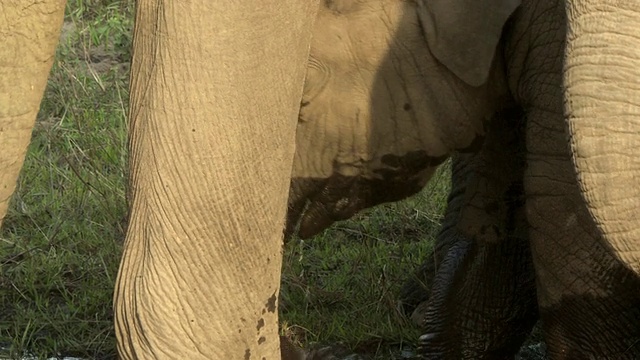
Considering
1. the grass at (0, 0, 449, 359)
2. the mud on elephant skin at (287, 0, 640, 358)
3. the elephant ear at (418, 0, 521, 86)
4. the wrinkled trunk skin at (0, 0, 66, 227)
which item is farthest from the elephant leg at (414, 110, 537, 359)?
Answer: the wrinkled trunk skin at (0, 0, 66, 227)

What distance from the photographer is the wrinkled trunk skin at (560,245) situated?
12.3 ft

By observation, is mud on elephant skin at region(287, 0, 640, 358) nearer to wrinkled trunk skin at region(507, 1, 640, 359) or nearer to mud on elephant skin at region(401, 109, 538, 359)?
wrinkled trunk skin at region(507, 1, 640, 359)

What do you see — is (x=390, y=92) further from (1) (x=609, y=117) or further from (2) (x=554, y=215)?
(1) (x=609, y=117)

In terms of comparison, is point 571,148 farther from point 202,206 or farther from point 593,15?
point 202,206

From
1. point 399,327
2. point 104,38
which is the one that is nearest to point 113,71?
point 104,38

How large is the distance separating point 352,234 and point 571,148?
2131 millimetres

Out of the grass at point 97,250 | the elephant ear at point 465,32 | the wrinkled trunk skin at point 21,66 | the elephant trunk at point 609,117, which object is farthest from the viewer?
the grass at point 97,250

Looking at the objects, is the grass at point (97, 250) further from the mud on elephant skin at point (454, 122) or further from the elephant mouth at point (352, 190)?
the mud on elephant skin at point (454, 122)

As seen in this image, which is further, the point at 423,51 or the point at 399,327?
the point at 399,327

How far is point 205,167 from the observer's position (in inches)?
117

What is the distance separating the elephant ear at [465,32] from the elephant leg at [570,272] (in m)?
0.20

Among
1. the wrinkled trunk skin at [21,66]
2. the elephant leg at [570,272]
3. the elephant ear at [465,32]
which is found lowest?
the elephant leg at [570,272]

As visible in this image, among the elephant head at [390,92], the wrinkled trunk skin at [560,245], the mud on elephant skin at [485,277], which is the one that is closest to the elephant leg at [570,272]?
the wrinkled trunk skin at [560,245]

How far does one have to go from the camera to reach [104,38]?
5984 mm
